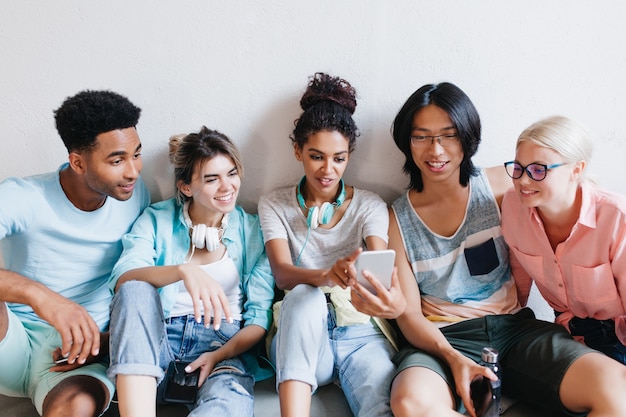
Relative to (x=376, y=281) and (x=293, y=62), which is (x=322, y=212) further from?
(x=293, y=62)

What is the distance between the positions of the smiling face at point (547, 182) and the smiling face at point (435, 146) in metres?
0.22

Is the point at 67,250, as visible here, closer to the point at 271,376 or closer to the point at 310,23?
the point at 271,376

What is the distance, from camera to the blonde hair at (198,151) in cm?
174

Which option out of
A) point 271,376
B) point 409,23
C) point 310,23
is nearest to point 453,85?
point 409,23

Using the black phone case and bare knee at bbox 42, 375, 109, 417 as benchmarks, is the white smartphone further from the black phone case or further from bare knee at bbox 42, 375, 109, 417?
bare knee at bbox 42, 375, 109, 417

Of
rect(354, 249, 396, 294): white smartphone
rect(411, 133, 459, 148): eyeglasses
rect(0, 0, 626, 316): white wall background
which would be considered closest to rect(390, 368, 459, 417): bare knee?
rect(354, 249, 396, 294): white smartphone

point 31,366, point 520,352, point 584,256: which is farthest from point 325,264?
point 31,366

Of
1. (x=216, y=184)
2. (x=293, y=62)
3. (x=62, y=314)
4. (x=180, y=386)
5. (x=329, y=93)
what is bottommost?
(x=180, y=386)

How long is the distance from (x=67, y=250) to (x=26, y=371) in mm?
383

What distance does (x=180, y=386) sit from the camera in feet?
5.27

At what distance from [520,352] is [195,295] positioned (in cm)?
101

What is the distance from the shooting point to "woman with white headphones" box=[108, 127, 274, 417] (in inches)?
57.2

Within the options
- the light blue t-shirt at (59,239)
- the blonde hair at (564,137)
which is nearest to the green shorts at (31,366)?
the light blue t-shirt at (59,239)

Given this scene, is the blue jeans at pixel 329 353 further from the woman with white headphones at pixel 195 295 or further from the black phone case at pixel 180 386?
the black phone case at pixel 180 386
